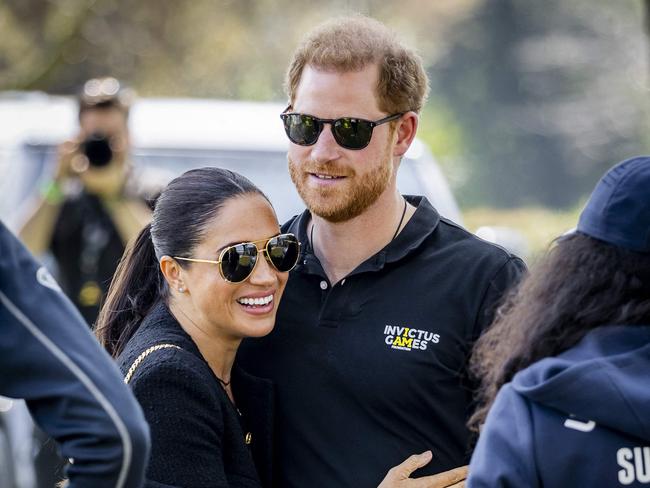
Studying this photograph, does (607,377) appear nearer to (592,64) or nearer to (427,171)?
(427,171)

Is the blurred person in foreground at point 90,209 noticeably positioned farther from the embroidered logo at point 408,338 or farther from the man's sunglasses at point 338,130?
the embroidered logo at point 408,338

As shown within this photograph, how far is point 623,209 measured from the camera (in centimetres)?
250

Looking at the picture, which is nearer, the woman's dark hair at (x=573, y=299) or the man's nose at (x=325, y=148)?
the woman's dark hair at (x=573, y=299)

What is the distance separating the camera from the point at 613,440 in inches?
93.8

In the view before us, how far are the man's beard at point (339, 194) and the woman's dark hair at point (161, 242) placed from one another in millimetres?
186

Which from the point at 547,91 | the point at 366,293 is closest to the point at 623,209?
the point at 366,293

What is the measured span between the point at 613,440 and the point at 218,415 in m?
1.04

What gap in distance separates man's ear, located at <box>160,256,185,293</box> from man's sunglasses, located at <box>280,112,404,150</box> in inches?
20.7

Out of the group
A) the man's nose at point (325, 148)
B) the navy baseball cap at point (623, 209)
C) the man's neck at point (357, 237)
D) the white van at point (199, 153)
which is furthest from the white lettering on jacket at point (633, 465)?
the white van at point (199, 153)

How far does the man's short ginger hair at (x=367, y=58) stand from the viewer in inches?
139

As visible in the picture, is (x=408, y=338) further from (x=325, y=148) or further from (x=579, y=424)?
(x=579, y=424)

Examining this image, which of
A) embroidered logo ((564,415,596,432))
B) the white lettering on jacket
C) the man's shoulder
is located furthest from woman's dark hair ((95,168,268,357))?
the white lettering on jacket

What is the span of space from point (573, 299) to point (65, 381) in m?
1.04

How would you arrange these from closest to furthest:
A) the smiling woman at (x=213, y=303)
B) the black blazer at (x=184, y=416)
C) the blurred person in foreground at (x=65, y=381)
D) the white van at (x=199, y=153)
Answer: the blurred person in foreground at (x=65, y=381), the black blazer at (x=184, y=416), the smiling woman at (x=213, y=303), the white van at (x=199, y=153)
